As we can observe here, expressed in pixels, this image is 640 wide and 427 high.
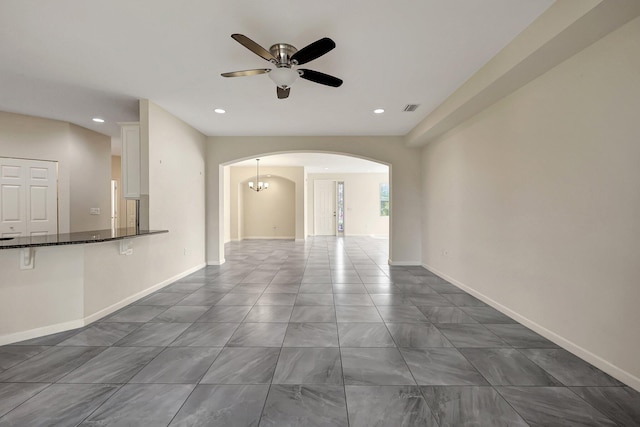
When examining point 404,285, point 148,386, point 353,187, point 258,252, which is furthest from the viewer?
point 353,187

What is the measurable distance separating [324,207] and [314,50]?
399 inches

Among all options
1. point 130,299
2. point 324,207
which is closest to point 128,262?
point 130,299

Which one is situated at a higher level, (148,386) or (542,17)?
(542,17)

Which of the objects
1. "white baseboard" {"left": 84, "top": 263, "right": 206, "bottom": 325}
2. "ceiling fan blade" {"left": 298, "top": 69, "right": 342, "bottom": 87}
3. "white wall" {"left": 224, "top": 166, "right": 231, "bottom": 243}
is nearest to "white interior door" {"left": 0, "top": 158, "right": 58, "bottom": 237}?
"white baseboard" {"left": 84, "top": 263, "right": 206, "bottom": 325}

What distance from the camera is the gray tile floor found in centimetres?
161

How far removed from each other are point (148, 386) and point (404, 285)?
11.7ft

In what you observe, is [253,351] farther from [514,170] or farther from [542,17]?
[542,17]

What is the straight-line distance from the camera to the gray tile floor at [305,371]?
1.61 metres

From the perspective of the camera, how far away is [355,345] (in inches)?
95.9

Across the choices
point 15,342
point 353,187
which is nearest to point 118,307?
point 15,342

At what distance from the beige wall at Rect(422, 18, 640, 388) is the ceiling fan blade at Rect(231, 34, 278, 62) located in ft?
8.55

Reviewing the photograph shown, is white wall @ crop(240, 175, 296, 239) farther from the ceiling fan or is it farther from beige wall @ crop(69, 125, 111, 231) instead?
the ceiling fan

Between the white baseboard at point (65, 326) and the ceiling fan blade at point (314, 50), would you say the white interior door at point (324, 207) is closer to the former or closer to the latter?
the white baseboard at point (65, 326)

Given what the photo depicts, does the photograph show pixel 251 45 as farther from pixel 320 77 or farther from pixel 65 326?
pixel 65 326
